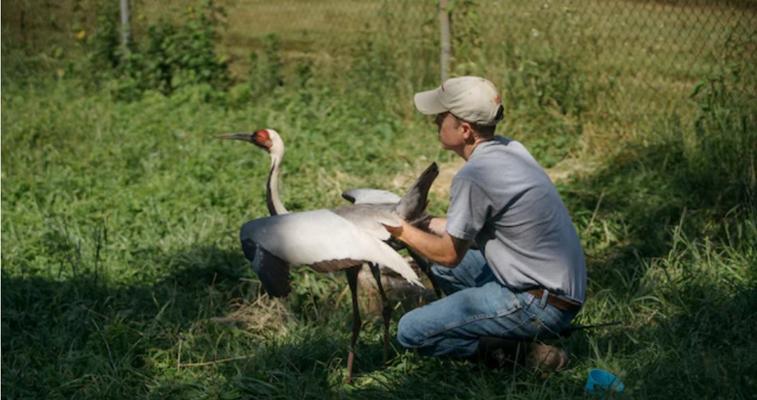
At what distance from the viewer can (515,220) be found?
4281 mm

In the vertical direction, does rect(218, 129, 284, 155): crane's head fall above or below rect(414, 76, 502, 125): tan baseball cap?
below

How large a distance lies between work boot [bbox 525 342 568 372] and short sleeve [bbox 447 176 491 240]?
1.84 ft

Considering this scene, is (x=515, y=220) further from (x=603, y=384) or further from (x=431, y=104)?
(x=603, y=384)

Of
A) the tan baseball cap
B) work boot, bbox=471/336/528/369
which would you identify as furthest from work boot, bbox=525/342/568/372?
the tan baseball cap

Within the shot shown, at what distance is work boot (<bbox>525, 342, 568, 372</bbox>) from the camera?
4.46 m

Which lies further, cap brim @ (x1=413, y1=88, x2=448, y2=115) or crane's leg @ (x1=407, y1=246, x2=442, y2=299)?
crane's leg @ (x1=407, y1=246, x2=442, y2=299)

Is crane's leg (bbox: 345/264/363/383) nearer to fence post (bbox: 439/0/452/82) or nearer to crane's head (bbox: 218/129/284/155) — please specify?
crane's head (bbox: 218/129/284/155)

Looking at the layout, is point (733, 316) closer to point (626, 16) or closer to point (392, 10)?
point (626, 16)

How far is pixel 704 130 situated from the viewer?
675 centimetres

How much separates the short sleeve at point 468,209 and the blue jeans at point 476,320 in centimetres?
31

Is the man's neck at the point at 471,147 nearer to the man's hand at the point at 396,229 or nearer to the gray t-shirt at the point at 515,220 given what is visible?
the gray t-shirt at the point at 515,220

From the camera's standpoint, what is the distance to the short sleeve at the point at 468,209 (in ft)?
13.9

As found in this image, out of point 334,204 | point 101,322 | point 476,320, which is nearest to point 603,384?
point 476,320

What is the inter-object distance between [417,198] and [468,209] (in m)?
0.32
